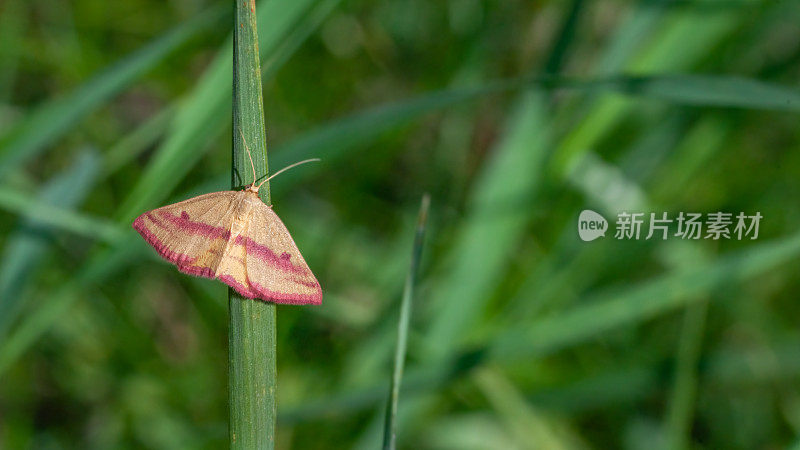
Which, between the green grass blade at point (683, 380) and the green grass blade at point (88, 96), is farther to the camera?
the green grass blade at point (683, 380)

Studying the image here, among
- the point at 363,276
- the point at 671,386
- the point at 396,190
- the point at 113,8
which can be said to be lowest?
the point at 671,386

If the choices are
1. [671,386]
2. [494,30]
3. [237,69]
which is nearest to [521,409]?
[671,386]

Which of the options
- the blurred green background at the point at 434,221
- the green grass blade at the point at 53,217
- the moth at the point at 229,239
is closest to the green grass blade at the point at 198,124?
the blurred green background at the point at 434,221

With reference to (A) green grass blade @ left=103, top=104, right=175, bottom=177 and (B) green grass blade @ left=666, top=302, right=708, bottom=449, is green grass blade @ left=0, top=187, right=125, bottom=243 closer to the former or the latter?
(A) green grass blade @ left=103, top=104, right=175, bottom=177

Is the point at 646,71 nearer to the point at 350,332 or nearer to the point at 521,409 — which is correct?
the point at 521,409

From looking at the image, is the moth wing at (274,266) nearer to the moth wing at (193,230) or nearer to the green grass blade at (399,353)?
the moth wing at (193,230)

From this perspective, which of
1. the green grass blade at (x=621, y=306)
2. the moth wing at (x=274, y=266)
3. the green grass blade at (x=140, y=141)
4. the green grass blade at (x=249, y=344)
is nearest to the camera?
the green grass blade at (x=249, y=344)
